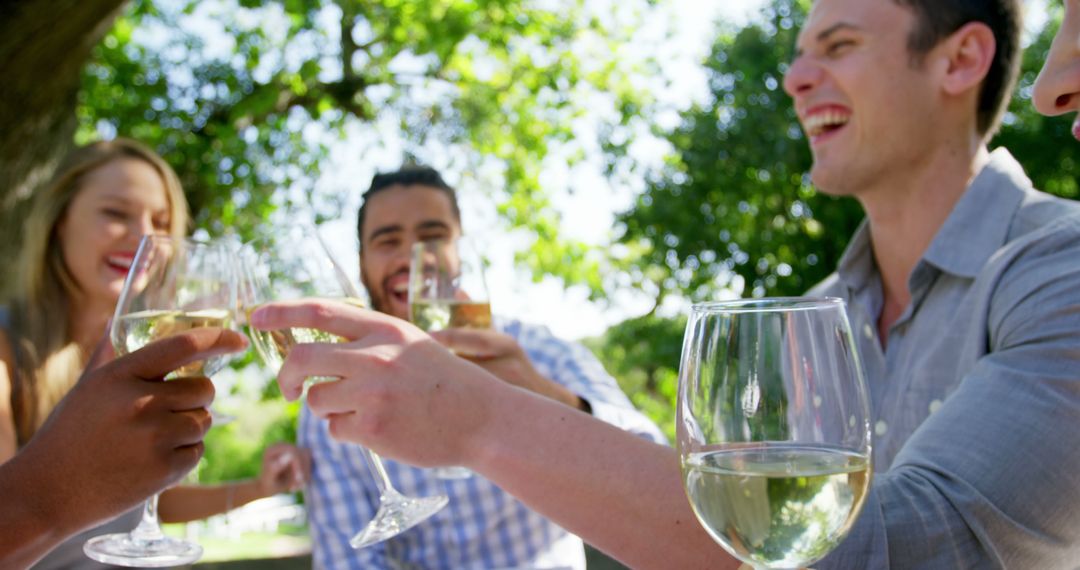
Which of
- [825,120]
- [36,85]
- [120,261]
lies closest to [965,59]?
[825,120]

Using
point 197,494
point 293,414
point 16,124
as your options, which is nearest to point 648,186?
point 293,414

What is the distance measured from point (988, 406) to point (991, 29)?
4.46 feet

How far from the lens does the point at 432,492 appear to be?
3.22 metres

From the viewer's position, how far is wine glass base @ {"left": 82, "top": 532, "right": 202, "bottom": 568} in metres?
1.45

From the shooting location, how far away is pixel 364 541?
1433 millimetres

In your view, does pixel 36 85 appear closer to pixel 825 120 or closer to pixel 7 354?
pixel 7 354

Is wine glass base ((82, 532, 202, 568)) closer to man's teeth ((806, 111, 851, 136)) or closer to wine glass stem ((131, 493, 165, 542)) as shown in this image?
wine glass stem ((131, 493, 165, 542))

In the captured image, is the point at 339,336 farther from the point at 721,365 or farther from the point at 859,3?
the point at 859,3

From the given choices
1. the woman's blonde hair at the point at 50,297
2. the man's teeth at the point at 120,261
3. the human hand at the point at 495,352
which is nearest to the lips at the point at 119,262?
the man's teeth at the point at 120,261

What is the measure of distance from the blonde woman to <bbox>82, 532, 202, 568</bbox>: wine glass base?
137 cm

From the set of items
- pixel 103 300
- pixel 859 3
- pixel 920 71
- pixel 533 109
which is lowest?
pixel 103 300

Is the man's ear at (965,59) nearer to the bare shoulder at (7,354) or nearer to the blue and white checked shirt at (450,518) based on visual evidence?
the blue and white checked shirt at (450,518)

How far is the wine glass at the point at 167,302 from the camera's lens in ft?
4.86

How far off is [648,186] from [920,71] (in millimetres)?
8690
